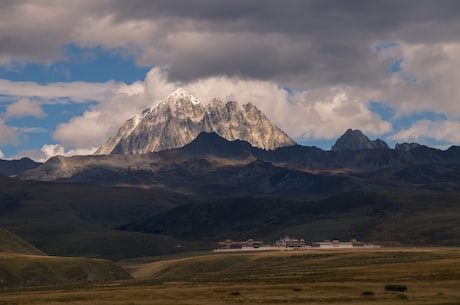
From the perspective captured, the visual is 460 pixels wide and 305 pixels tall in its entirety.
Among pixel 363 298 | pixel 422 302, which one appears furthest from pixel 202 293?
pixel 422 302

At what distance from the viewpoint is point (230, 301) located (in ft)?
390

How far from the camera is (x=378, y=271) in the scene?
176 metres

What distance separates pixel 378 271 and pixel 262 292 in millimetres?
50951

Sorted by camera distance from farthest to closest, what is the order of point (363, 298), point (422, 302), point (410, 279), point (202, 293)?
point (410, 279) < point (202, 293) < point (363, 298) < point (422, 302)

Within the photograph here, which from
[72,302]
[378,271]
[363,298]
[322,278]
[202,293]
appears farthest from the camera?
[378,271]

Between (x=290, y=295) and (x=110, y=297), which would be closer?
(x=290, y=295)

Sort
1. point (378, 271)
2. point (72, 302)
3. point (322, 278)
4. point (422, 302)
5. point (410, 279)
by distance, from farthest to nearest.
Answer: point (378, 271), point (322, 278), point (410, 279), point (72, 302), point (422, 302)

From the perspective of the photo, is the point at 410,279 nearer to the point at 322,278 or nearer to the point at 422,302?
the point at 322,278

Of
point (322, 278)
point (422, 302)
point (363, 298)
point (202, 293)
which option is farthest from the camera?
point (322, 278)

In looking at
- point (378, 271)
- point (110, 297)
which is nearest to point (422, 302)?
point (110, 297)

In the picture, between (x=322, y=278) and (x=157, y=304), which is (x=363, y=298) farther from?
(x=322, y=278)

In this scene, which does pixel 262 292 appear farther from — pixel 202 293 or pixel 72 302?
pixel 72 302

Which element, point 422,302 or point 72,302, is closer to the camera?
point 422,302

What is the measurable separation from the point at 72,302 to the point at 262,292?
28611 mm
